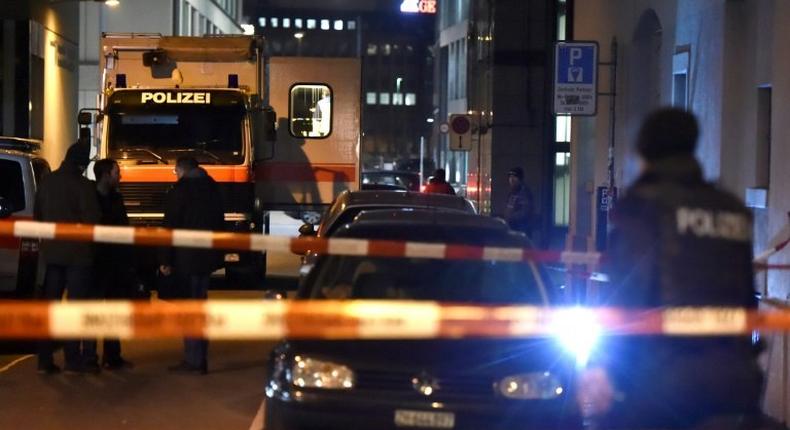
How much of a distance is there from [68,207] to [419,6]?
5447cm

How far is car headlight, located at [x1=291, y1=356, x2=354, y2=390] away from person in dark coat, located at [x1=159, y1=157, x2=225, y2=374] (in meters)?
3.96

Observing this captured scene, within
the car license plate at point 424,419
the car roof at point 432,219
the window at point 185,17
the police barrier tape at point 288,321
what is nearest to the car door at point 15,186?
the car roof at point 432,219

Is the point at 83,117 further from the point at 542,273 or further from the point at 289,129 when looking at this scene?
the point at 542,273

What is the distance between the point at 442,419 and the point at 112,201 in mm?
5306

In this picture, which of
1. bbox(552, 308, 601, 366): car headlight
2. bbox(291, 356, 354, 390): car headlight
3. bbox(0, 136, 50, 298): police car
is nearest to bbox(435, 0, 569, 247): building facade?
bbox(0, 136, 50, 298): police car

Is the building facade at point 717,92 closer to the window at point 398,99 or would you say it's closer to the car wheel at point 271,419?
the car wheel at point 271,419

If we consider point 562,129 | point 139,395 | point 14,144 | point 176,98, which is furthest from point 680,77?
point 562,129

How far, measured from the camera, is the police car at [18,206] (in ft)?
37.6

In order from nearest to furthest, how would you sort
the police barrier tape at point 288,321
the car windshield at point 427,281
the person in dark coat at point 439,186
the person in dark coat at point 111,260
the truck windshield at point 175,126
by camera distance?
the police barrier tape at point 288,321 < the car windshield at point 427,281 < the person in dark coat at point 111,260 < the truck windshield at point 175,126 < the person in dark coat at point 439,186

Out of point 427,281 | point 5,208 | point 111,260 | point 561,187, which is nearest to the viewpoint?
point 427,281

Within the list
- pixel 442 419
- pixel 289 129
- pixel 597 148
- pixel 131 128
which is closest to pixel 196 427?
pixel 442 419

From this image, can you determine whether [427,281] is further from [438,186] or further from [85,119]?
[438,186]

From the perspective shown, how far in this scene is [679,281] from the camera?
194 inches

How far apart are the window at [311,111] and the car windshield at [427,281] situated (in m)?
11.1
